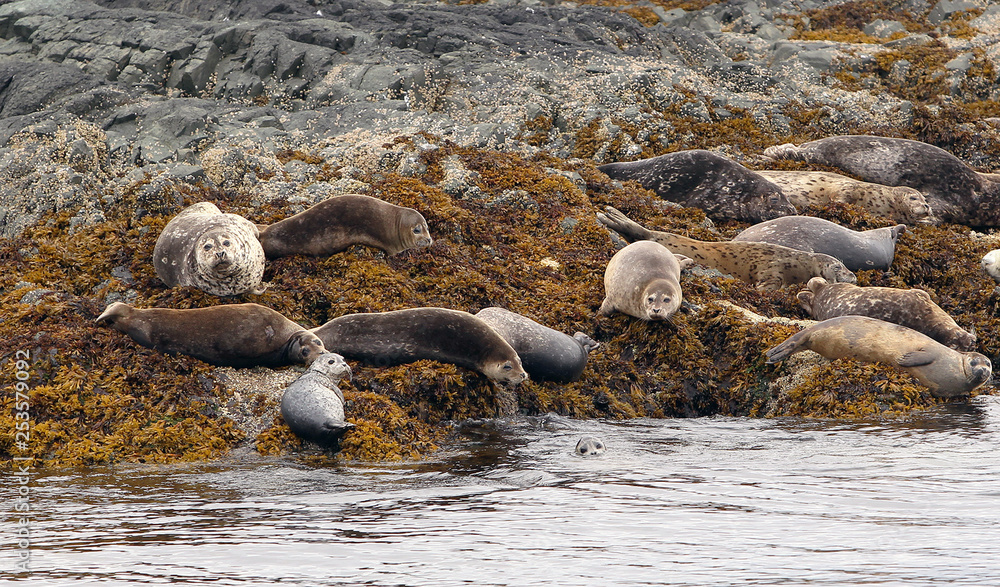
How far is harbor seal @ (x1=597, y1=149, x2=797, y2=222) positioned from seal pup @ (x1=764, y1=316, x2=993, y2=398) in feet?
11.1

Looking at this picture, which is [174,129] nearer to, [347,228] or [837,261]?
[347,228]

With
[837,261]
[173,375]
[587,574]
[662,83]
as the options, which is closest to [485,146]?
[662,83]

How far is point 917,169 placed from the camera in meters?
12.0

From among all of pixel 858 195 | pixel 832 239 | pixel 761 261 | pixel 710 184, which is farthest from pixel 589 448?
pixel 858 195

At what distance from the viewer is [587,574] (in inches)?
131

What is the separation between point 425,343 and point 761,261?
150 inches

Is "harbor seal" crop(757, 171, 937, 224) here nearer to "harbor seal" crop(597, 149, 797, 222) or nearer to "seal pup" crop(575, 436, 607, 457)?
"harbor seal" crop(597, 149, 797, 222)

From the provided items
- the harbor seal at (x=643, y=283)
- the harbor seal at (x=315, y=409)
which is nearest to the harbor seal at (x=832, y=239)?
the harbor seal at (x=643, y=283)

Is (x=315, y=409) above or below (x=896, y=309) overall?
below

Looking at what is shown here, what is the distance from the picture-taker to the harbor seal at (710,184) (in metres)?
10.7

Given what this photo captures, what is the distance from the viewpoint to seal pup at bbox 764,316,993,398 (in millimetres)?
7137

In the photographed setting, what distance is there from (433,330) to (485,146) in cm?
480

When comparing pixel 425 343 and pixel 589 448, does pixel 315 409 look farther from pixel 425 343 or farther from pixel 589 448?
pixel 589 448

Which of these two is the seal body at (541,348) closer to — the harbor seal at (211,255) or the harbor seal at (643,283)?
the harbor seal at (643,283)
